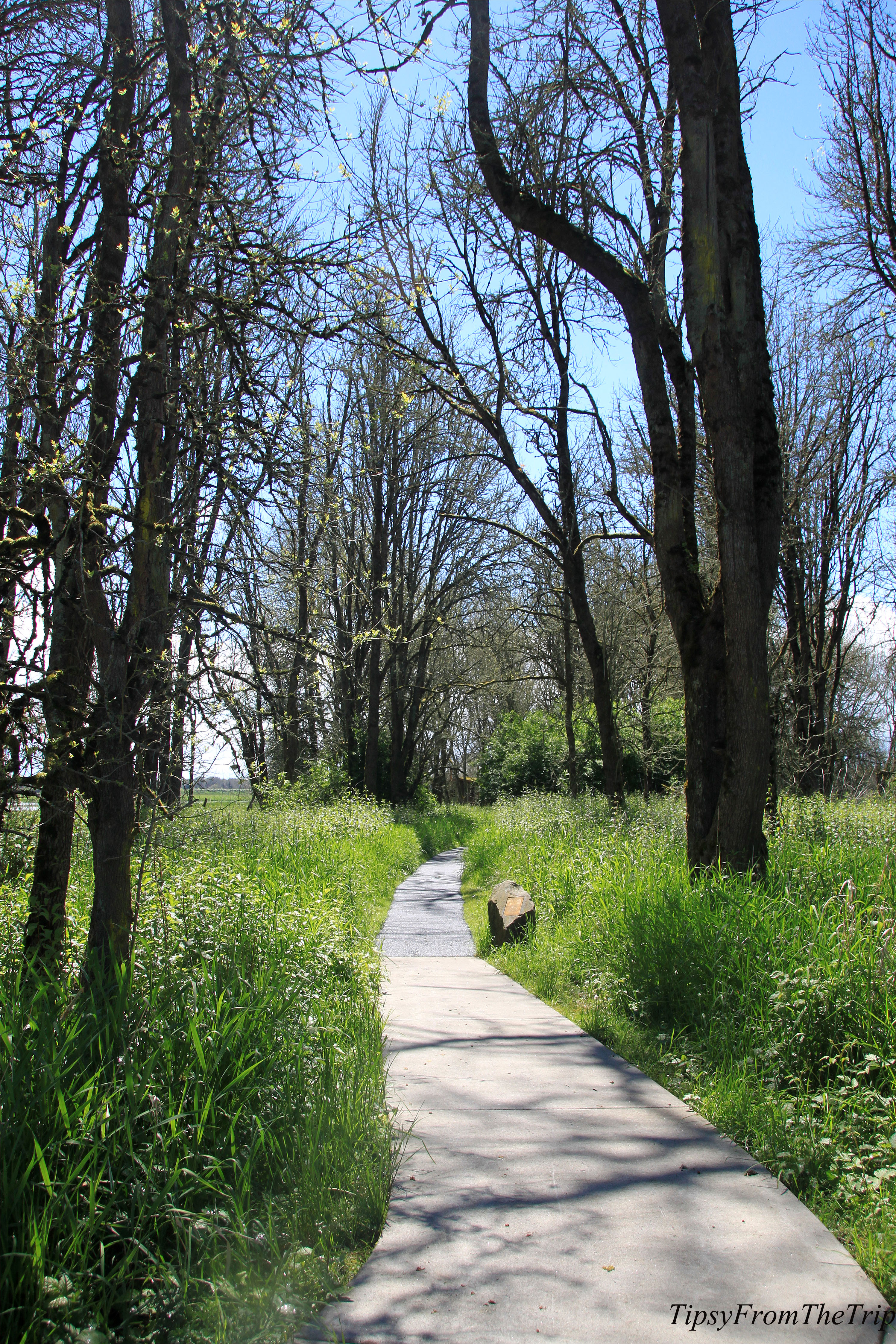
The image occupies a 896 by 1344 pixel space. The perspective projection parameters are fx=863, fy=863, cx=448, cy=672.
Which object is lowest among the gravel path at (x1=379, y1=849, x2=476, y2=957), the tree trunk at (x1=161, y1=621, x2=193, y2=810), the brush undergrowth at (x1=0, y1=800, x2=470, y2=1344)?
the gravel path at (x1=379, y1=849, x2=476, y2=957)

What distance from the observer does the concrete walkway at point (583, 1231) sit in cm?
248

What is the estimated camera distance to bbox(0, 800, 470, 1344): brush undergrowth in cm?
246

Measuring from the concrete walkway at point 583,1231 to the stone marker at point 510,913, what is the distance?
372cm

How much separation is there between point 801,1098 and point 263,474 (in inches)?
160

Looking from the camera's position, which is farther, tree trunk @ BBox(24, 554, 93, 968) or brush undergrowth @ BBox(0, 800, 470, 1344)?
tree trunk @ BBox(24, 554, 93, 968)

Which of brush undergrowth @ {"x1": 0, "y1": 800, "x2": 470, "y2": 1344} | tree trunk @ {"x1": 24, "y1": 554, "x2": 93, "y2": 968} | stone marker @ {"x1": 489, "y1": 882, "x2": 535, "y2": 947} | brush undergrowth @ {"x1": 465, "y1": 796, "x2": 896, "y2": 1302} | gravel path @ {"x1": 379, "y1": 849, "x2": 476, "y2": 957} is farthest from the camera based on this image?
gravel path @ {"x1": 379, "y1": 849, "x2": 476, "y2": 957}

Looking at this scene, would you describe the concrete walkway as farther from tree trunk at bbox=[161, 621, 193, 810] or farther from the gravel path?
the gravel path

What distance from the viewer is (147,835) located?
3.53m

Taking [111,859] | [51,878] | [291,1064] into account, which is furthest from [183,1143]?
[51,878]

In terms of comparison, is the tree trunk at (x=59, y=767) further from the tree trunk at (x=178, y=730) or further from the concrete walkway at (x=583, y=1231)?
the concrete walkway at (x=583, y=1231)

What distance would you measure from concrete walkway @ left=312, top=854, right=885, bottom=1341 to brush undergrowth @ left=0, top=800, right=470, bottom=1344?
23 cm

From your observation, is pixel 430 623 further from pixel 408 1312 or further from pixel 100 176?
pixel 408 1312

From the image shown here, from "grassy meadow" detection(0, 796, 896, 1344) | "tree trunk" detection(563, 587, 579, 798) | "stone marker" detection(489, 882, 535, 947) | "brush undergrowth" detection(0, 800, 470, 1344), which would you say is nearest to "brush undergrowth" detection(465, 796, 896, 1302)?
"grassy meadow" detection(0, 796, 896, 1344)

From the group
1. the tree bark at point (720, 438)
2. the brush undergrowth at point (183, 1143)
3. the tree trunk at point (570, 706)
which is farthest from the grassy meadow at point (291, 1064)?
the tree trunk at point (570, 706)
